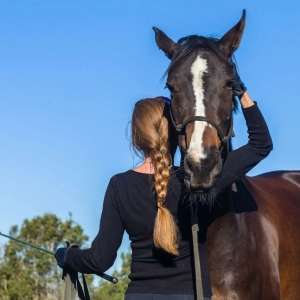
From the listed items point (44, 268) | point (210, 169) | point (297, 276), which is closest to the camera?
point (210, 169)

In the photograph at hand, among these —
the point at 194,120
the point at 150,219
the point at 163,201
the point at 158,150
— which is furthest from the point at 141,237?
the point at 194,120

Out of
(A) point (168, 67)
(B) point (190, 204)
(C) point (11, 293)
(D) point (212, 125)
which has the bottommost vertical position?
(B) point (190, 204)

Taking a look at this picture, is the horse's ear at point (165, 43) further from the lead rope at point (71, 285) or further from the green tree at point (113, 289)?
the green tree at point (113, 289)

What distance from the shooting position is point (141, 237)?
12.7ft

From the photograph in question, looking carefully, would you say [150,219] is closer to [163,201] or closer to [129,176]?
[163,201]

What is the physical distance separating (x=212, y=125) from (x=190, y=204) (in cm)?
46

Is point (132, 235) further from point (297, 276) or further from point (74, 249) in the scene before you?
point (297, 276)

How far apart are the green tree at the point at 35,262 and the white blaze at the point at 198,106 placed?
906 centimetres

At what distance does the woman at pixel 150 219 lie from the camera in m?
3.80

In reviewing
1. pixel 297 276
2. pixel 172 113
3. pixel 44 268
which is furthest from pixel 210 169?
pixel 44 268

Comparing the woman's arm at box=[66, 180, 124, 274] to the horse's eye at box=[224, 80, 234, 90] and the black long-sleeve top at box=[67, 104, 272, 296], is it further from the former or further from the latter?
the horse's eye at box=[224, 80, 234, 90]

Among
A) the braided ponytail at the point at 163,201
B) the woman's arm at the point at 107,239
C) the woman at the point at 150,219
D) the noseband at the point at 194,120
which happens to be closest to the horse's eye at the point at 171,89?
the noseband at the point at 194,120

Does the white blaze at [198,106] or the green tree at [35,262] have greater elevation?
the green tree at [35,262]

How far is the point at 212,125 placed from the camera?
4047mm
